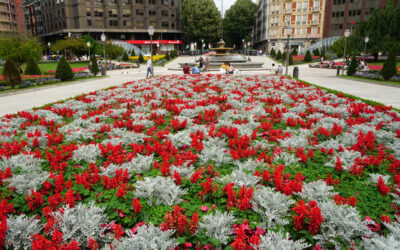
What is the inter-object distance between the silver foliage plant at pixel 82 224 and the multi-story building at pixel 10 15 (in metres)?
98.2

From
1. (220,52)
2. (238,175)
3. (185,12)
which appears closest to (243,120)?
(238,175)

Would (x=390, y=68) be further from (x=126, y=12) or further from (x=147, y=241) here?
(x=126, y=12)

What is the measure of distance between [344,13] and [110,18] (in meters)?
59.8

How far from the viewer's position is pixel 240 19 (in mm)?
89938

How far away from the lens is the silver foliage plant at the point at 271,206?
3.03 meters

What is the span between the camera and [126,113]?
316 inches

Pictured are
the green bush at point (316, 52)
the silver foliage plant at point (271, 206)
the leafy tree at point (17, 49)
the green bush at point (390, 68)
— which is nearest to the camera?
the silver foliage plant at point (271, 206)

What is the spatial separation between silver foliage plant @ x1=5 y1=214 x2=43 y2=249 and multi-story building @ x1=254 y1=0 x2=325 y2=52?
74.0m

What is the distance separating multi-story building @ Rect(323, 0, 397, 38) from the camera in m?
60.1

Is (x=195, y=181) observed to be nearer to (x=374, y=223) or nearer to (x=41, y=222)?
(x=41, y=222)

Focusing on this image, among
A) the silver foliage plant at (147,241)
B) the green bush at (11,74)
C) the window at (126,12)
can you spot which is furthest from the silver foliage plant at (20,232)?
the window at (126,12)

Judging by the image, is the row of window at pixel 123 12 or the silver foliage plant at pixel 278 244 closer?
the silver foliage plant at pixel 278 244

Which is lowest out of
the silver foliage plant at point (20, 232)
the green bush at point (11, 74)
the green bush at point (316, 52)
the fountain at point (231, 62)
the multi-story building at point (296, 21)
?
the silver foliage plant at point (20, 232)

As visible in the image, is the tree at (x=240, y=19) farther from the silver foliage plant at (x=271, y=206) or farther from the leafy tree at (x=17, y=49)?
the silver foliage plant at (x=271, y=206)
